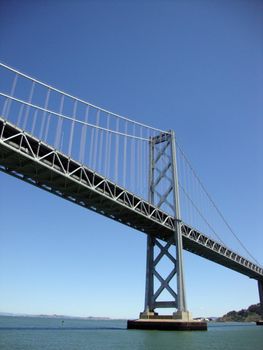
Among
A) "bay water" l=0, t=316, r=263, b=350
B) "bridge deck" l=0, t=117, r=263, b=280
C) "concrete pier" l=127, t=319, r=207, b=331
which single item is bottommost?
"bay water" l=0, t=316, r=263, b=350

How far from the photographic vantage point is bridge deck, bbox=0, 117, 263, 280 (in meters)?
27.0

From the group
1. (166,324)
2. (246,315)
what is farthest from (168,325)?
(246,315)

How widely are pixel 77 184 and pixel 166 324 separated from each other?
560 inches

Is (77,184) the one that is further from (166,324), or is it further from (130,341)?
(166,324)

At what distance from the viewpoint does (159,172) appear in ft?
151

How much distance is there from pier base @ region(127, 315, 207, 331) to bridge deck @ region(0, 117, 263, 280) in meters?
8.48

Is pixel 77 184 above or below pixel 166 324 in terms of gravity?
above

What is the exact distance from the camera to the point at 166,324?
3472 cm

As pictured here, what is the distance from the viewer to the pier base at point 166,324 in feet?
112

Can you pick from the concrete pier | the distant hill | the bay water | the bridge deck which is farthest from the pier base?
the distant hill

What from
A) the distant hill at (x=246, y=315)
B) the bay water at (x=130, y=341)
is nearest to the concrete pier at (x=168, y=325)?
the bay water at (x=130, y=341)

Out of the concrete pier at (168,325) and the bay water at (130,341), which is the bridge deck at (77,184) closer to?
the concrete pier at (168,325)

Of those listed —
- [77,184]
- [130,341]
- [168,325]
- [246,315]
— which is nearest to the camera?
[130,341]

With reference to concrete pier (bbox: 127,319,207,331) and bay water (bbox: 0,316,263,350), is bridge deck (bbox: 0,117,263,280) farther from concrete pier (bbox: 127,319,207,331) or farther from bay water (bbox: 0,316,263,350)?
bay water (bbox: 0,316,263,350)
